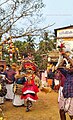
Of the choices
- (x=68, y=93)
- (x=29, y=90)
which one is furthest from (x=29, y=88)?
(x=68, y=93)

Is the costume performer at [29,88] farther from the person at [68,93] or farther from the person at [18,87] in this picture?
the person at [68,93]

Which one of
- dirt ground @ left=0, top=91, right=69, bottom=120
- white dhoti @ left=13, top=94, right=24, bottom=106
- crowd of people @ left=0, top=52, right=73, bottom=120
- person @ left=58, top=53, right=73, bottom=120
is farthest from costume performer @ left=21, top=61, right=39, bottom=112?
person @ left=58, top=53, right=73, bottom=120

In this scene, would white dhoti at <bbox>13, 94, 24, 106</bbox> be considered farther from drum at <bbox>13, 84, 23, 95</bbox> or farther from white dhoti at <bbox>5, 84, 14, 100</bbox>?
white dhoti at <bbox>5, 84, 14, 100</bbox>

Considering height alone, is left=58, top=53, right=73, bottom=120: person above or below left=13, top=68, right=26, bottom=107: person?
above

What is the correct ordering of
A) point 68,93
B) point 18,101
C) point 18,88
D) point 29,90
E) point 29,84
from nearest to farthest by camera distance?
point 68,93 → point 29,90 → point 29,84 → point 18,88 → point 18,101

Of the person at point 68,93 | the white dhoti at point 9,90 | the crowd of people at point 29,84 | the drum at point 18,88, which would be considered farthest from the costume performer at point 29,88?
the person at point 68,93

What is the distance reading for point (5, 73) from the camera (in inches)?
511

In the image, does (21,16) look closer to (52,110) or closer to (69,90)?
(52,110)

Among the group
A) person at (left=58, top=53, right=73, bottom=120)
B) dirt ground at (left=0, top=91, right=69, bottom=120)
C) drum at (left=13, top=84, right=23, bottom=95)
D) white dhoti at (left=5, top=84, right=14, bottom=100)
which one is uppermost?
person at (left=58, top=53, right=73, bottom=120)

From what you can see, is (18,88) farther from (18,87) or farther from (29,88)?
(29,88)

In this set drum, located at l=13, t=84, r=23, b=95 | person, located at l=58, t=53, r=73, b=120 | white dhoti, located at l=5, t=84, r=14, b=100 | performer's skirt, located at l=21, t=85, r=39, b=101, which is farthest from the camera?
white dhoti, located at l=5, t=84, r=14, b=100

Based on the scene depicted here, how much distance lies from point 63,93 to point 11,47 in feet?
13.5

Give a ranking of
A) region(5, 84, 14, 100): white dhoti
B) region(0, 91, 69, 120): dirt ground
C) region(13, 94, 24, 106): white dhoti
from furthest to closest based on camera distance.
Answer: region(5, 84, 14, 100): white dhoti → region(13, 94, 24, 106): white dhoti → region(0, 91, 69, 120): dirt ground

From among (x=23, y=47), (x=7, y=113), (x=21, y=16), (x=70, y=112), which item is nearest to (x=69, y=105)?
(x=70, y=112)
